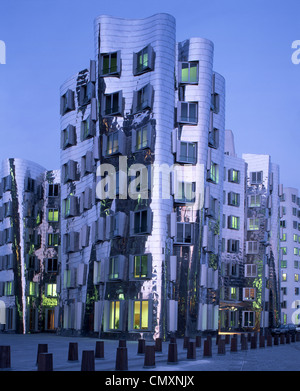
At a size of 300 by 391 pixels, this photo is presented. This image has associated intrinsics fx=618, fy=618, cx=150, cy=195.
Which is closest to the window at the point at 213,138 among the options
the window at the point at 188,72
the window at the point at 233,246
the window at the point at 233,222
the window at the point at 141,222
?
the window at the point at 188,72

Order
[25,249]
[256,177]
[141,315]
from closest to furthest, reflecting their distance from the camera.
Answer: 1. [141,315]
2. [25,249]
3. [256,177]

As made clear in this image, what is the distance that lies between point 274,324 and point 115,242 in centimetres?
3609

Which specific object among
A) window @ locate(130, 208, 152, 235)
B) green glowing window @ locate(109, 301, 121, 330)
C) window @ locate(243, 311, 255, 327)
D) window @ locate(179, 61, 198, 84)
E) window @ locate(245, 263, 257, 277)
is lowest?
window @ locate(243, 311, 255, 327)

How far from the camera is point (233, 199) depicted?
70.1m

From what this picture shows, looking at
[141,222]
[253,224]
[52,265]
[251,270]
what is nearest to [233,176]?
[253,224]

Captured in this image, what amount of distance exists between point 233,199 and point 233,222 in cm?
261

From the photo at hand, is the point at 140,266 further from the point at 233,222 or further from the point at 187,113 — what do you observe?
the point at 233,222

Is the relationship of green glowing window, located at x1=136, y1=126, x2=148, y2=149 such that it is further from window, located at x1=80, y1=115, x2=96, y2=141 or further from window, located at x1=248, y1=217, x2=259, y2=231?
window, located at x1=248, y1=217, x2=259, y2=231

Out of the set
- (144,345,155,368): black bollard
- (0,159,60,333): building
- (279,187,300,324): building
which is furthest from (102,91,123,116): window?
(279,187,300,324): building

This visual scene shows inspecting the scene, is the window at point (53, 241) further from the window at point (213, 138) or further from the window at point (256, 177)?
the window at point (213, 138)

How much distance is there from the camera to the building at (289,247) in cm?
11412

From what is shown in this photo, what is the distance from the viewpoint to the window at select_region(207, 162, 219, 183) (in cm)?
4769

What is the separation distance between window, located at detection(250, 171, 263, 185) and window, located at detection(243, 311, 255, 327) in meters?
15.0

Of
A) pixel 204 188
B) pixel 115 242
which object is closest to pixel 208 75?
pixel 204 188
